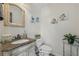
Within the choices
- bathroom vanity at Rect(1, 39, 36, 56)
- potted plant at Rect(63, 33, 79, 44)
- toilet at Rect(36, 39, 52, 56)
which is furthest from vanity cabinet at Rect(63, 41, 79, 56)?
bathroom vanity at Rect(1, 39, 36, 56)

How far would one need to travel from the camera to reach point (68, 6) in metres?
1.49

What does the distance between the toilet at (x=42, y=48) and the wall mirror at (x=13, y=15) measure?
23 cm

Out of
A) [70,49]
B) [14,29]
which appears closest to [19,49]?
[14,29]

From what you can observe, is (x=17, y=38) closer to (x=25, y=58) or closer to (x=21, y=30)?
(x=21, y=30)

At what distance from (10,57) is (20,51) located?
0.37 feet

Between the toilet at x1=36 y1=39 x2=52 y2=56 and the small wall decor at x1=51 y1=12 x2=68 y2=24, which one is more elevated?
the small wall decor at x1=51 y1=12 x2=68 y2=24

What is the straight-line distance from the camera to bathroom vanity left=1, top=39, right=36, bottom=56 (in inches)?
57.0

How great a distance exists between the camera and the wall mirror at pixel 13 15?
148cm

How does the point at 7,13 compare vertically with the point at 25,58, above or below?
above

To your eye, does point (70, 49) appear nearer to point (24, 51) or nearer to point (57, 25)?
point (57, 25)

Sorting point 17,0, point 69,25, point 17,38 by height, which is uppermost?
A: point 17,0

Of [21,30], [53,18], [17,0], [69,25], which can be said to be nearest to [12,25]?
[21,30]

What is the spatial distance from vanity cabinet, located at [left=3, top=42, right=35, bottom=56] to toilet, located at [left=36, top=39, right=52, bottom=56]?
0.19 feet

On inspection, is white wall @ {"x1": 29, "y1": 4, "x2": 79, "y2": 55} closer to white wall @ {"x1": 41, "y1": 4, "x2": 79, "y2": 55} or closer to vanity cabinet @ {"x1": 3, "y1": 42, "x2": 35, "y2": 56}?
white wall @ {"x1": 41, "y1": 4, "x2": 79, "y2": 55}
